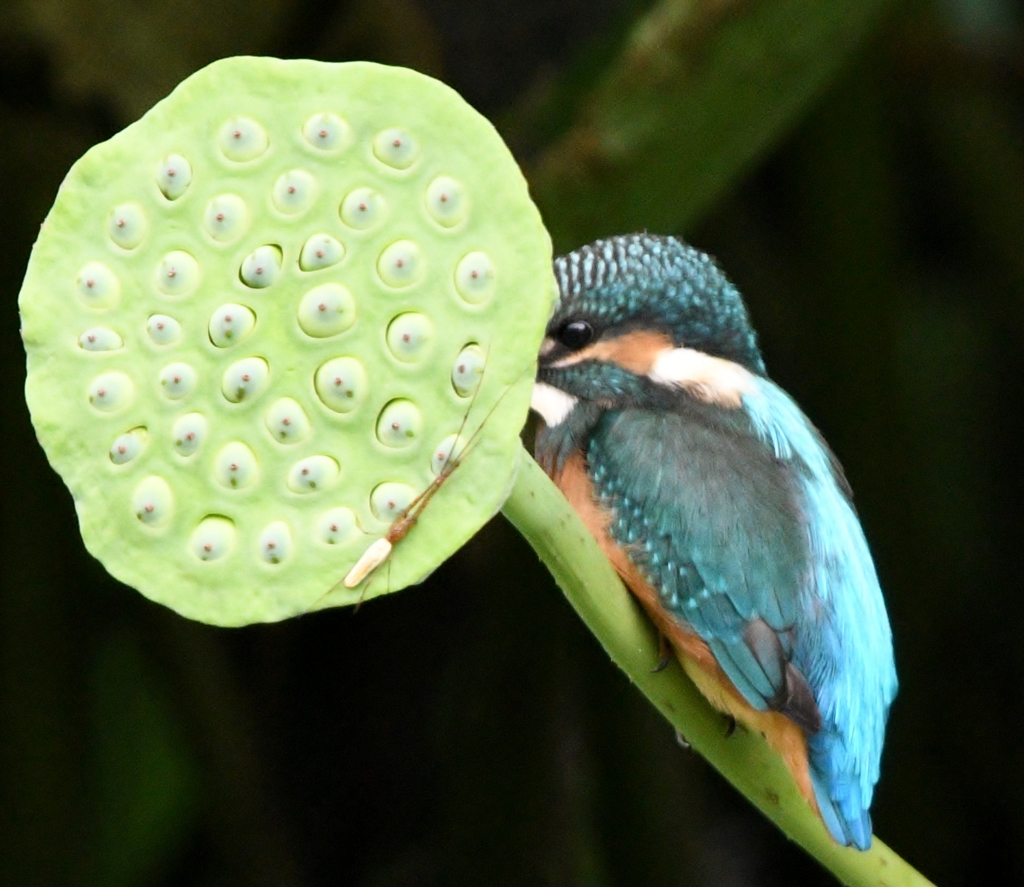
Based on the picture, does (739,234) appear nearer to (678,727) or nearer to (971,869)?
(971,869)

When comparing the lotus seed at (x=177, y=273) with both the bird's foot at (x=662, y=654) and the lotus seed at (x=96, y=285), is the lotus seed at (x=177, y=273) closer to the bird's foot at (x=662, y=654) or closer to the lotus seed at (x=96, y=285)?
the lotus seed at (x=96, y=285)

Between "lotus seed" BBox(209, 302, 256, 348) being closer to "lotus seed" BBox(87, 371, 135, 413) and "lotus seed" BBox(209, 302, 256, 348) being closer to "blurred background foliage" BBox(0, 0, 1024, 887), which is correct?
"lotus seed" BBox(87, 371, 135, 413)

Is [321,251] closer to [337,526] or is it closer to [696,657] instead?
[337,526]

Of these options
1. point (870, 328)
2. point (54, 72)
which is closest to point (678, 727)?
point (870, 328)

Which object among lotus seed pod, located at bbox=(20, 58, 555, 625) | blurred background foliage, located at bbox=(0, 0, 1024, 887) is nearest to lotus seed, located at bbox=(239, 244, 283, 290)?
lotus seed pod, located at bbox=(20, 58, 555, 625)

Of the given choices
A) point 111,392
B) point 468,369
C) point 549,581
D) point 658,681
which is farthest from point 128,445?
point 549,581

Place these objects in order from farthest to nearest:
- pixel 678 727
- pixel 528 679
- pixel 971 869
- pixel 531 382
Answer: pixel 971 869 < pixel 528 679 < pixel 678 727 < pixel 531 382
